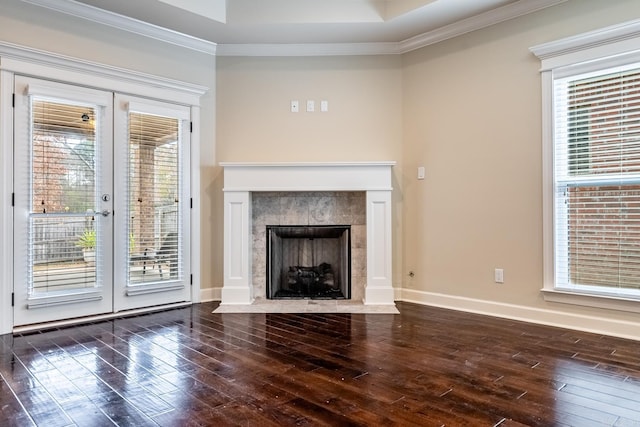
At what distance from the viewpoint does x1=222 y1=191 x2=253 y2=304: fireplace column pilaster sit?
416cm

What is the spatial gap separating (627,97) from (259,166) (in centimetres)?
322

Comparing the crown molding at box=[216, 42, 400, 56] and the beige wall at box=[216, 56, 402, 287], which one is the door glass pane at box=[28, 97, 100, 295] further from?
the crown molding at box=[216, 42, 400, 56]

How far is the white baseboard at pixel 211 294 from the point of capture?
14.2 ft

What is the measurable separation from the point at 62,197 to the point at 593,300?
4.51 metres

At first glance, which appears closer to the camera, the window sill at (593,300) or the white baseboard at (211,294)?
the window sill at (593,300)

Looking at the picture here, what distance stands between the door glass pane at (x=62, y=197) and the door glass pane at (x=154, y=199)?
352 mm

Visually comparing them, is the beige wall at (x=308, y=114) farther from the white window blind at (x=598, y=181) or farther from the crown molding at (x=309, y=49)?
the white window blind at (x=598, y=181)

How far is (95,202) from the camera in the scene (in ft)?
11.9

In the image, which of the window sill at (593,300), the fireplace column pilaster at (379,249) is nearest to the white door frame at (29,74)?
the fireplace column pilaster at (379,249)

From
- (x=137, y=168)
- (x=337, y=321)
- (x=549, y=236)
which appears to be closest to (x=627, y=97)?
(x=549, y=236)

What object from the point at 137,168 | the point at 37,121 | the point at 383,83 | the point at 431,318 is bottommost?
the point at 431,318

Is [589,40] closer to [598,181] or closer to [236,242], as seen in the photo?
[598,181]

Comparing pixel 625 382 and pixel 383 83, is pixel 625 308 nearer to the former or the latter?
pixel 625 382

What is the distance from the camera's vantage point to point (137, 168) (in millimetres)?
3875
